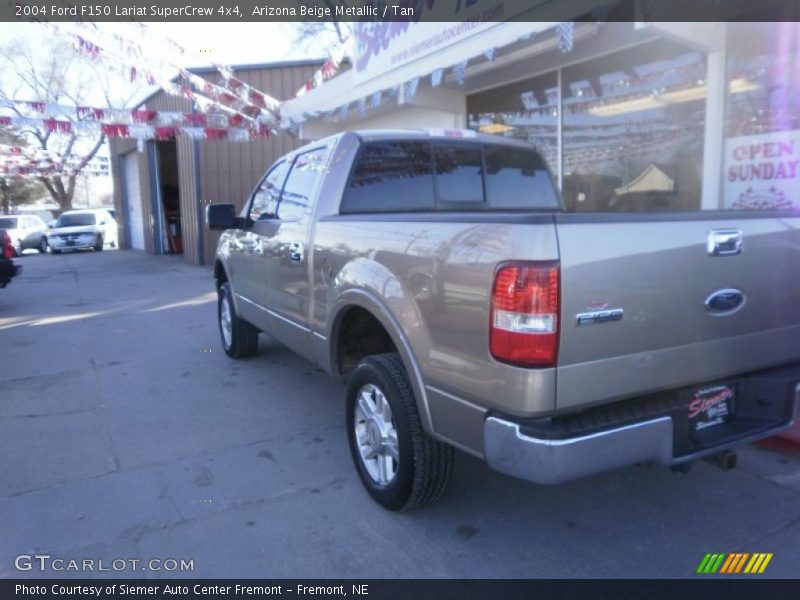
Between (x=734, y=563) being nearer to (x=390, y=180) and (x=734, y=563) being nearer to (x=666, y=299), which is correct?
(x=666, y=299)

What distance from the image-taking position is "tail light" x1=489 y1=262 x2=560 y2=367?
88.2 inches

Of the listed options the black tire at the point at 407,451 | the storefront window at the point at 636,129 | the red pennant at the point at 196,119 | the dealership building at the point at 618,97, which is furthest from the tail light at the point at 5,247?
the black tire at the point at 407,451

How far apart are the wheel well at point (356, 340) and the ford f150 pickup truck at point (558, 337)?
0.02 metres

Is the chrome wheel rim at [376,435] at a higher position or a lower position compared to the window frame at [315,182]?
lower

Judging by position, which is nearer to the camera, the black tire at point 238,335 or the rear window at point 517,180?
the rear window at point 517,180

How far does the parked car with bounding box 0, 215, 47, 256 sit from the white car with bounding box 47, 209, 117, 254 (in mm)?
1110

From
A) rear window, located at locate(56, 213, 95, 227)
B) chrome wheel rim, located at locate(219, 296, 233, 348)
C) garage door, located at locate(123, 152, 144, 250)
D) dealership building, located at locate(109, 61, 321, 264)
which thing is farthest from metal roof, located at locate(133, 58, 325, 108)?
rear window, located at locate(56, 213, 95, 227)

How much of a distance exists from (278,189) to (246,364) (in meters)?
2.07

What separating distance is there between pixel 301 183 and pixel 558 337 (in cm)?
278

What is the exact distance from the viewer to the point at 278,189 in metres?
5.04

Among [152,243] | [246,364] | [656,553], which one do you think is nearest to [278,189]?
[246,364]

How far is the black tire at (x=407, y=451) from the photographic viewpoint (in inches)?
117

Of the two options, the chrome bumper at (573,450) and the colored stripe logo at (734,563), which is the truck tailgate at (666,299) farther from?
the colored stripe logo at (734,563)

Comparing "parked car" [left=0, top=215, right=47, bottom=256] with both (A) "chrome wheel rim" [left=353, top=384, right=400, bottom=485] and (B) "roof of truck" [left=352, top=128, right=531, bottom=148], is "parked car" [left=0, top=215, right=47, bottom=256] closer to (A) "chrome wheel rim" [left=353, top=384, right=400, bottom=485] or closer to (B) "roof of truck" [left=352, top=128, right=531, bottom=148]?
(B) "roof of truck" [left=352, top=128, right=531, bottom=148]
